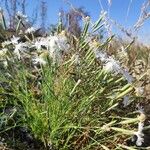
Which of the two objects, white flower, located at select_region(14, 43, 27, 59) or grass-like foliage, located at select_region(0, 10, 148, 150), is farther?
white flower, located at select_region(14, 43, 27, 59)

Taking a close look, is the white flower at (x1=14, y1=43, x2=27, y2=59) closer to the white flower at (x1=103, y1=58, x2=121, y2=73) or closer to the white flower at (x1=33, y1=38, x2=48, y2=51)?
the white flower at (x1=33, y1=38, x2=48, y2=51)

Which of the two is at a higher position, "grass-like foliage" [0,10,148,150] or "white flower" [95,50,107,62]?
"white flower" [95,50,107,62]

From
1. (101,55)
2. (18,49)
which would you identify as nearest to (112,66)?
(101,55)

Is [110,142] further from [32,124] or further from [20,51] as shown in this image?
[20,51]

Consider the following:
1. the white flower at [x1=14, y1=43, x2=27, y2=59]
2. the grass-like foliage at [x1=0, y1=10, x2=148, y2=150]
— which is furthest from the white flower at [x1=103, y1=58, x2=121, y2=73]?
the white flower at [x1=14, y1=43, x2=27, y2=59]

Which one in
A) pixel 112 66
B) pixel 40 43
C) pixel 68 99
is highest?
pixel 40 43

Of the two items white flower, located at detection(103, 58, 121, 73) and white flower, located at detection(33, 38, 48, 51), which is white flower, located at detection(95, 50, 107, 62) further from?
white flower, located at detection(33, 38, 48, 51)

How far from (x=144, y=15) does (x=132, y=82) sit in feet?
2.60

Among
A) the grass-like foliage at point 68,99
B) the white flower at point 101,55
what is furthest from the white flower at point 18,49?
the white flower at point 101,55

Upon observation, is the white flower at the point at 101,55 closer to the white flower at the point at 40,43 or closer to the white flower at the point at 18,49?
the white flower at the point at 40,43

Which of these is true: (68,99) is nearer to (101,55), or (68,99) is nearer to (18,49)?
(101,55)

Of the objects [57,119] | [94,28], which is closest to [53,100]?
[57,119]

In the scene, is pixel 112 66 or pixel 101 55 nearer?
pixel 112 66

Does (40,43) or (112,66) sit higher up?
(40,43)
